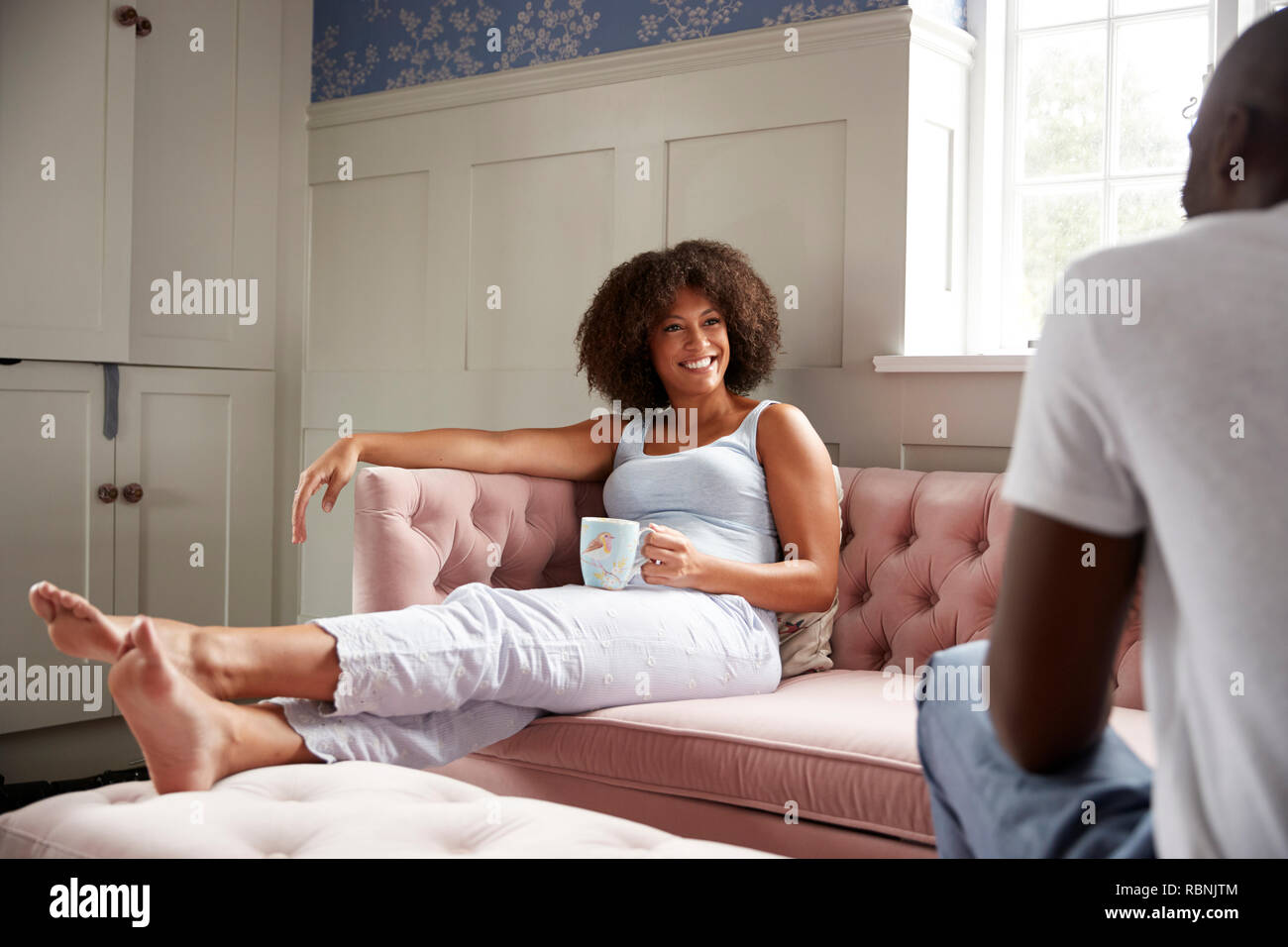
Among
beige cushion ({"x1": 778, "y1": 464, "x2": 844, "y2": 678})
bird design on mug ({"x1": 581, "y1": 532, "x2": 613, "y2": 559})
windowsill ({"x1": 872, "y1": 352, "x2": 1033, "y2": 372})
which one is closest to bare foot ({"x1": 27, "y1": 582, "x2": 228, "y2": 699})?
bird design on mug ({"x1": 581, "y1": 532, "x2": 613, "y2": 559})

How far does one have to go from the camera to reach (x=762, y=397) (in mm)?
2664

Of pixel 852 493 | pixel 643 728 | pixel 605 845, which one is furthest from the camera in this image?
pixel 852 493

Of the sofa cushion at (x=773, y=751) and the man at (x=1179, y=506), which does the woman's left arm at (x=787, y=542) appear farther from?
the man at (x=1179, y=506)

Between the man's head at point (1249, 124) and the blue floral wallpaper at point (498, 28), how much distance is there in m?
1.79

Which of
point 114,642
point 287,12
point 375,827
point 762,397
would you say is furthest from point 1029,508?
point 287,12

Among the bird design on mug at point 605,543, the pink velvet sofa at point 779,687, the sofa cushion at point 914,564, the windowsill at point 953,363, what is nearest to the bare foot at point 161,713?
the pink velvet sofa at point 779,687

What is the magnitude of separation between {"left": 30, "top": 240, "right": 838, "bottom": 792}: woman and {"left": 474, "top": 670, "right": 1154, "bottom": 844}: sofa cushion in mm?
56

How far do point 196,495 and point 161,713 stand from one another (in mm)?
2030

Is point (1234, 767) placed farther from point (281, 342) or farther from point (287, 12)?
point (287, 12)

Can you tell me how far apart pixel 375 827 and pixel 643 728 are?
607mm

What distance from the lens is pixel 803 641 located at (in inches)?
81.3

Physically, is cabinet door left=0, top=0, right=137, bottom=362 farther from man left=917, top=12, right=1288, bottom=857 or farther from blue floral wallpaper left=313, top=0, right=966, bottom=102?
man left=917, top=12, right=1288, bottom=857

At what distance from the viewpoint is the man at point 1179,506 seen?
61 cm

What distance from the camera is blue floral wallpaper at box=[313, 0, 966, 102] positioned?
104 inches
